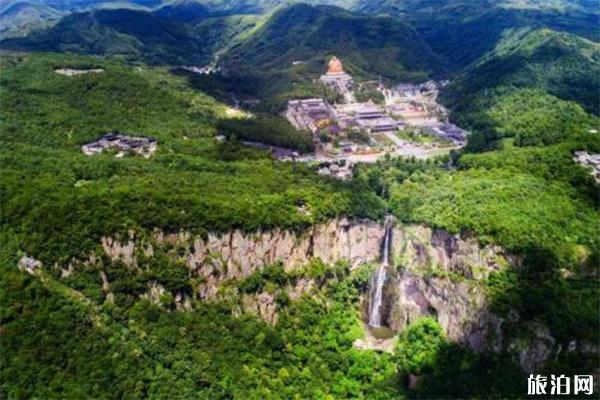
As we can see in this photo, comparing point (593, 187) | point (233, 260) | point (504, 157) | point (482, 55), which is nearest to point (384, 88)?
point (482, 55)

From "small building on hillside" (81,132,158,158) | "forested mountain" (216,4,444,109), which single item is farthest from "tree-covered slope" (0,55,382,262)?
"forested mountain" (216,4,444,109)

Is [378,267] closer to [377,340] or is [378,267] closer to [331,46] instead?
[377,340]

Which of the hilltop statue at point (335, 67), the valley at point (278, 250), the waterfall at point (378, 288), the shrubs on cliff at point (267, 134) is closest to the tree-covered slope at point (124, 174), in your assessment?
the valley at point (278, 250)

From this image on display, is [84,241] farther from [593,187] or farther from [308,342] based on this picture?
[593,187]

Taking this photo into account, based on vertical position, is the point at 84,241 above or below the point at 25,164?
below

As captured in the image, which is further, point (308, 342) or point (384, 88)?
point (384, 88)

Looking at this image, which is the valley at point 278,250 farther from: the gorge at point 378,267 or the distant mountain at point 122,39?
the distant mountain at point 122,39

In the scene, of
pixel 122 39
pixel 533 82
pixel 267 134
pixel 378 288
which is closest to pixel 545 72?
pixel 533 82
